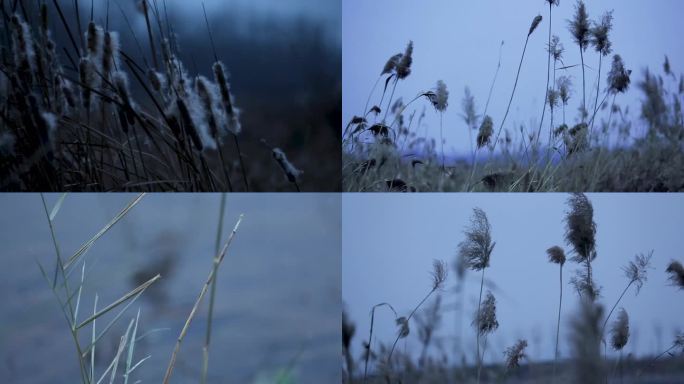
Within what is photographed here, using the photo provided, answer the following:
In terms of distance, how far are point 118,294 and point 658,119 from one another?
5.30 feet

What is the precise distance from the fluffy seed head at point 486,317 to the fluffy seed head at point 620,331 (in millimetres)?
365

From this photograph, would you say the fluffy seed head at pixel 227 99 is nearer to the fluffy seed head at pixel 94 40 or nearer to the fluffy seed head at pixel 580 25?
the fluffy seed head at pixel 94 40

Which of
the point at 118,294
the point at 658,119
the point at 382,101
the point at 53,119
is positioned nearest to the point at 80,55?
the point at 53,119

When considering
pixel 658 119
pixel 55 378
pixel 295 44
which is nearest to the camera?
pixel 55 378

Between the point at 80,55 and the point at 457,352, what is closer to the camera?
the point at 80,55

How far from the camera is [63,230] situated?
6.24 feet

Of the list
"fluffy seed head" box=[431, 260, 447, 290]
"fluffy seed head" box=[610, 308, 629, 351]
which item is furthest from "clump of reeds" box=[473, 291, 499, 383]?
"fluffy seed head" box=[610, 308, 629, 351]

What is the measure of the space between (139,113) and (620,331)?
148 cm

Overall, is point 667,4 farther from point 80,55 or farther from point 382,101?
point 80,55

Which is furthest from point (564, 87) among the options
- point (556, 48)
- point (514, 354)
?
point (514, 354)

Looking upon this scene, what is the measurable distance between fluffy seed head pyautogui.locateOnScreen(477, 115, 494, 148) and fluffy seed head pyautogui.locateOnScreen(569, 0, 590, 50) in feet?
1.16

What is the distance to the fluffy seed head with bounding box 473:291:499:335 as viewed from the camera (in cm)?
212

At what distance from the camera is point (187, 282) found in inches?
76.8

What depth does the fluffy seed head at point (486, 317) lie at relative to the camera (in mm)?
2125
